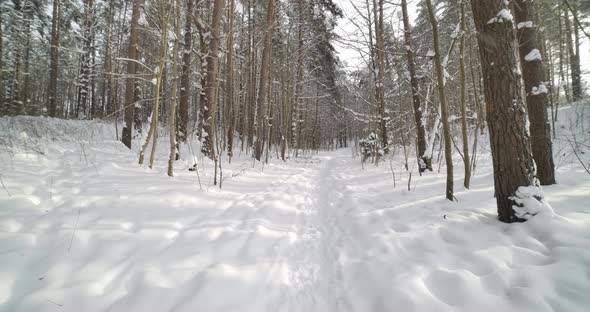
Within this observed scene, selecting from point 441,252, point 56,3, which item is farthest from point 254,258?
point 56,3

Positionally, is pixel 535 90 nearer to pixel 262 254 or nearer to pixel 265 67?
pixel 262 254

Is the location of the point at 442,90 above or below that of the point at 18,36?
below

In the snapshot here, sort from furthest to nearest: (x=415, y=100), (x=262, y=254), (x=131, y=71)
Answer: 1. (x=131, y=71)
2. (x=415, y=100)
3. (x=262, y=254)

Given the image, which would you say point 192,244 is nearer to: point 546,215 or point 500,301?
point 500,301

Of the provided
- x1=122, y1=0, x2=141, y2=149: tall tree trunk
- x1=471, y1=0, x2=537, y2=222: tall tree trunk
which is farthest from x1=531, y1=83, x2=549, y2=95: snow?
x1=122, y1=0, x2=141, y2=149: tall tree trunk

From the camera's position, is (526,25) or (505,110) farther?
(526,25)

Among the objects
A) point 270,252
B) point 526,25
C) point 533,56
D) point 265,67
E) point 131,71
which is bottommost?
point 270,252

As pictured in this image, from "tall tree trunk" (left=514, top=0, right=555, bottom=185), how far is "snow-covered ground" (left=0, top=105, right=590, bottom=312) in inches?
23.2

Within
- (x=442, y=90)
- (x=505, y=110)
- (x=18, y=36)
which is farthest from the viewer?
(x=18, y=36)

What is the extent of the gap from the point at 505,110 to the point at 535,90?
2.26 metres

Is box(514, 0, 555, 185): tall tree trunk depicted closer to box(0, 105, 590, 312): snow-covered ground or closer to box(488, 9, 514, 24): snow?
box(0, 105, 590, 312): snow-covered ground

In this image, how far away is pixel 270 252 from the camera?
7.61ft

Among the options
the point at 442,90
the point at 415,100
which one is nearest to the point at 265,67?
the point at 415,100

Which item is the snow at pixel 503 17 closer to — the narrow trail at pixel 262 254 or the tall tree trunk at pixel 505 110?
the tall tree trunk at pixel 505 110
